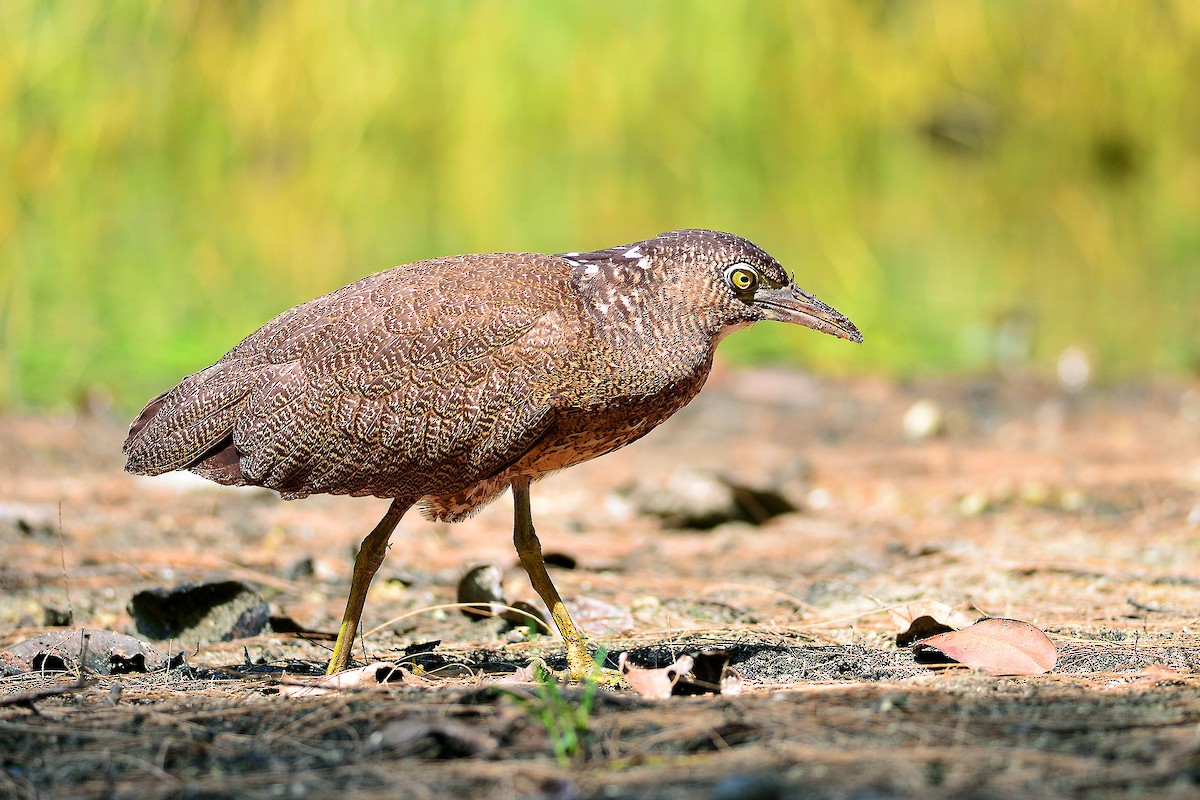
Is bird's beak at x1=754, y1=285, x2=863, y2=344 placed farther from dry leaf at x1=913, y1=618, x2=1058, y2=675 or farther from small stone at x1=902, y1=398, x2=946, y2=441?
small stone at x1=902, y1=398, x2=946, y2=441

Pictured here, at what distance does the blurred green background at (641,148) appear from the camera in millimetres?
11953

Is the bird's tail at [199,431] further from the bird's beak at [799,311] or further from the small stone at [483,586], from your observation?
the bird's beak at [799,311]

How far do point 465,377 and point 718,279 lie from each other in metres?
0.90

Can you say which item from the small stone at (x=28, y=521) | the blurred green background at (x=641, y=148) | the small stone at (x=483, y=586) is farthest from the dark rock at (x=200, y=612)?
the blurred green background at (x=641, y=148)

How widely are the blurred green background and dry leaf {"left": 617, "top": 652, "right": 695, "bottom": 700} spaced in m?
7.63

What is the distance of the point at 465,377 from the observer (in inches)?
178

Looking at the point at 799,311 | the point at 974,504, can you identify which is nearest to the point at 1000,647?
the point at 799,311

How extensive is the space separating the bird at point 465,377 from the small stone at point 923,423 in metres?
4.78

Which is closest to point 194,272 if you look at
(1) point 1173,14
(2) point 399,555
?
(2) point 399,555

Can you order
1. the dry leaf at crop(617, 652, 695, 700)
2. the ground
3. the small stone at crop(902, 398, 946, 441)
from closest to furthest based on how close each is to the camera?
1. the ground
2. the dry leaf at crop(617, 652, 695, 700)
3. the small stone at crop(902, 398, 946, 441)

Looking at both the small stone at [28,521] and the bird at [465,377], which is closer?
the bird at [465,377]

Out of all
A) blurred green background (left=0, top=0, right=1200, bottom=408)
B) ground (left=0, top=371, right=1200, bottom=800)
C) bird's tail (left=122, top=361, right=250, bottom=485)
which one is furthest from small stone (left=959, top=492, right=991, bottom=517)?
bird's tail (left=122, top=361, right=250, bottom=485)

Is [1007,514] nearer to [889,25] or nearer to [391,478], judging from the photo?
[391,478]

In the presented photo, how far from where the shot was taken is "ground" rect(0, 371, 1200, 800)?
307cm
